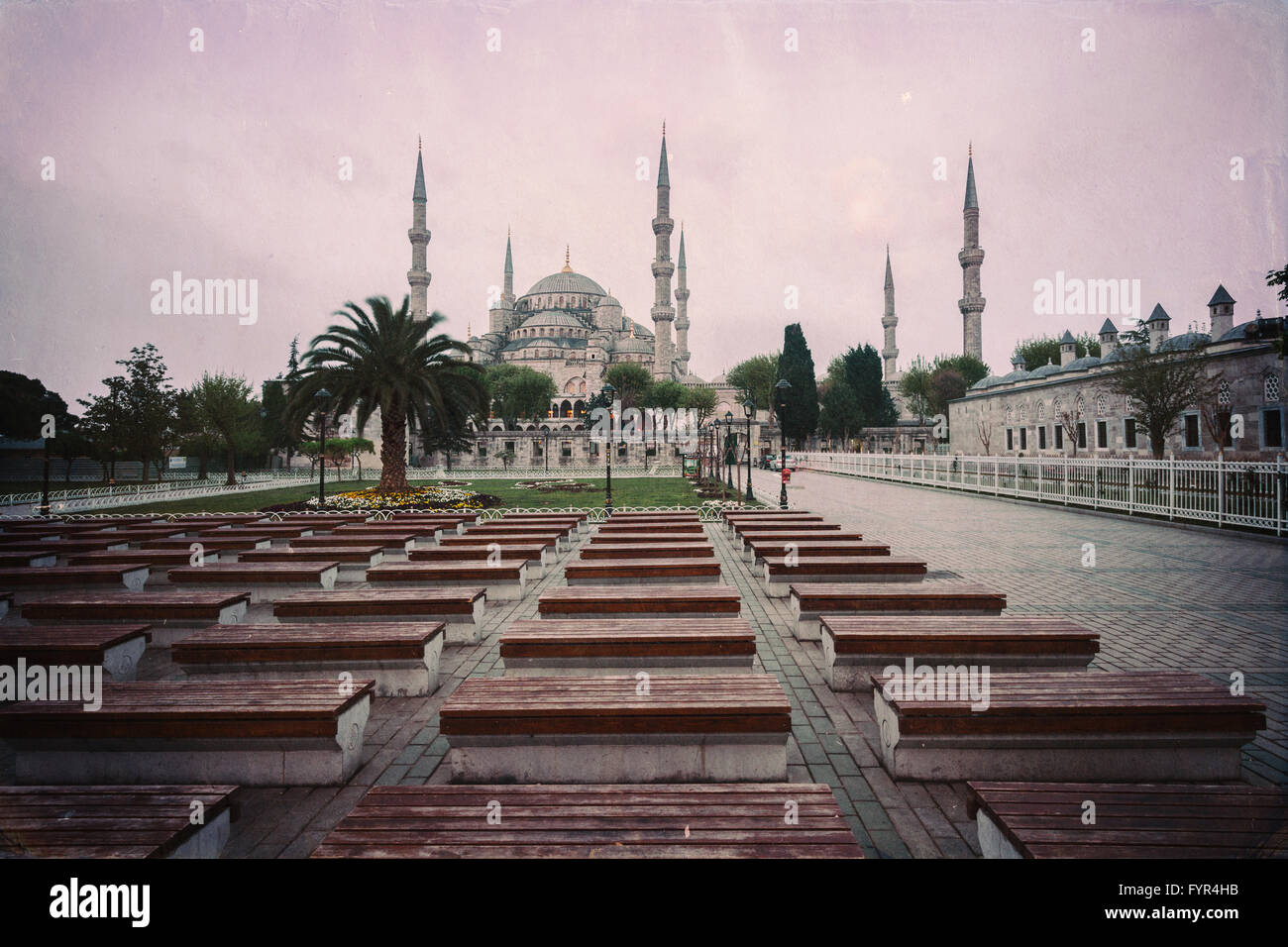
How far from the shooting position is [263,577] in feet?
22.1

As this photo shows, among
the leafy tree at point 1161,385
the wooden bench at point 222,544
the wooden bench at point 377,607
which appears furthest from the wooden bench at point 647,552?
the leafy tree at point 1161,385

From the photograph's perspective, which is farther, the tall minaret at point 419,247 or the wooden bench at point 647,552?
the tall minaret at point 419,247

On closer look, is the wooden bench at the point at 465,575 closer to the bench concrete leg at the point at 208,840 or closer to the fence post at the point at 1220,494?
the bench concrete leg at the point at 208,840

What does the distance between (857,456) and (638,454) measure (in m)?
30.6

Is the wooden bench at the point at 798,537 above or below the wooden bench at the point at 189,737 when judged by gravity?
above

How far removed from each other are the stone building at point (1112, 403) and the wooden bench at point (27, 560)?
71.8 ft

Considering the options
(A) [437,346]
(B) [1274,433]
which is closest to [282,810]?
(A) [437,346]

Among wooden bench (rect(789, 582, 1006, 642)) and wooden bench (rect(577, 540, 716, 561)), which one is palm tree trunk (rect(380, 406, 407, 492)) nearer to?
wooden bench (rect(577, 540, 716, 561))

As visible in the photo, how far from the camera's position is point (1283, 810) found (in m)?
2.28

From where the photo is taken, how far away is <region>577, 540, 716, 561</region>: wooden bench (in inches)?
289

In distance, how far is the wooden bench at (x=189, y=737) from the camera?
2996mm

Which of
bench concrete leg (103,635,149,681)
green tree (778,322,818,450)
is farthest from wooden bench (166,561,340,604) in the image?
green tree (778,322,818,450)

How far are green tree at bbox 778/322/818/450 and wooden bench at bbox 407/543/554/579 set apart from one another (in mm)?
51991

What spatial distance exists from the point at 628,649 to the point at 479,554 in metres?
4.35
